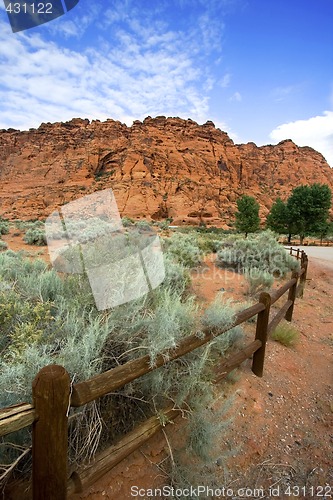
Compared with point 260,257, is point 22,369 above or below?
above

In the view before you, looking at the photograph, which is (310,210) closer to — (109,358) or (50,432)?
(109,358)

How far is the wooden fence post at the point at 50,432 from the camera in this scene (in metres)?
1.51

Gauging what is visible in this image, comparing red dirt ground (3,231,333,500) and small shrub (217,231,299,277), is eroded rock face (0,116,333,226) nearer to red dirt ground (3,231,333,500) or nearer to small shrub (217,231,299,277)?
small shrub (217,231,299,277)

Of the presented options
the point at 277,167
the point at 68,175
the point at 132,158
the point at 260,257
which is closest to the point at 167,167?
the point at 132,158

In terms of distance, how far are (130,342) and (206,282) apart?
578 centimetres

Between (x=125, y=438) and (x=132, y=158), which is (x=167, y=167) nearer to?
(x=132, y=158)

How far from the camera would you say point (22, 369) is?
2.05 meters

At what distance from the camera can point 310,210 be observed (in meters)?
31.5

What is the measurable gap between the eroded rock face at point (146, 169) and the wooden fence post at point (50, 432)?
50.7 meters

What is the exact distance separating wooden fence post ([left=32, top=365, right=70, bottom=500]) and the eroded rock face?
166 ft

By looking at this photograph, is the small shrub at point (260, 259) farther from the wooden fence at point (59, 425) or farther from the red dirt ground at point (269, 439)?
the wooden fence at point (59, 425)

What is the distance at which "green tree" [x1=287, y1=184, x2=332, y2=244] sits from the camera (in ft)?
104

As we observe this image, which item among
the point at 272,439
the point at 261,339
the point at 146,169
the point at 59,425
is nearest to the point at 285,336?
the point at 261,339

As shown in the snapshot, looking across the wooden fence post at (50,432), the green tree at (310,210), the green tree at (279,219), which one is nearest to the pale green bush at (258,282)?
the wooden fence post at (50,432)
